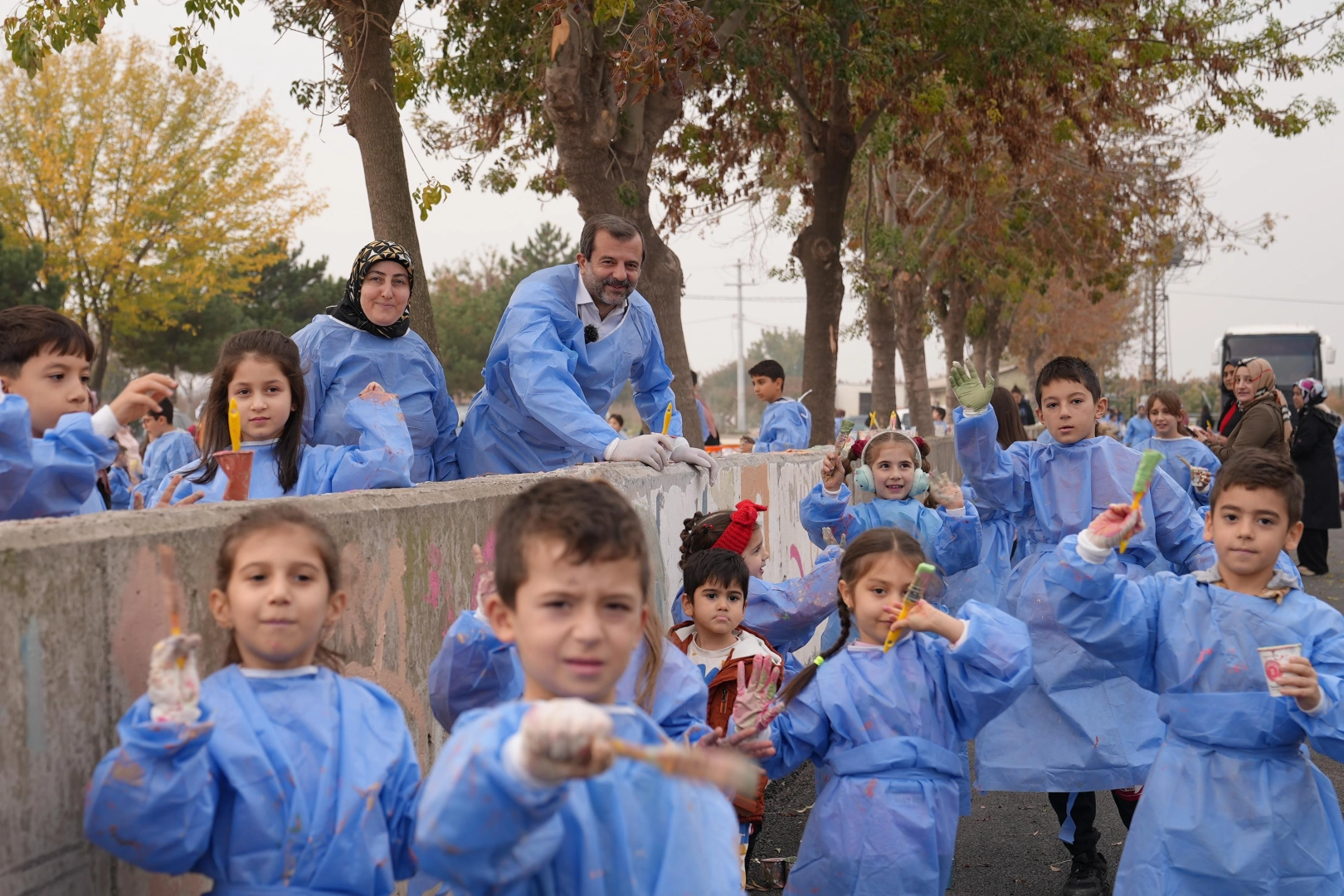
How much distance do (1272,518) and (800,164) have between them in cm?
1621

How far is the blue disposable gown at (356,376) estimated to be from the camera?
4.91 meters

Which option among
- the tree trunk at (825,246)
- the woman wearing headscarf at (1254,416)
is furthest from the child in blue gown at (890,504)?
the tree trunk at (825,246)

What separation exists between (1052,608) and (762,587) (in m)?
1.18

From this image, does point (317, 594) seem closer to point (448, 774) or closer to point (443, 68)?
point (448, 774)

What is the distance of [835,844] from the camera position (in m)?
3.63

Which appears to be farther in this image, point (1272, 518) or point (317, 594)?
point (1272, 518)

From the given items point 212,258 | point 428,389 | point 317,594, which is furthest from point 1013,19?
point 212,258

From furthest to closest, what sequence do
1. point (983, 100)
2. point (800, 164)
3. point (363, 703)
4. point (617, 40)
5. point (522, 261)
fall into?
point (522, 261) → point (800, 164) → point (983, 100) → point (617, 40) → point (363, 703)

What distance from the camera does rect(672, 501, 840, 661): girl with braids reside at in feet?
16.2

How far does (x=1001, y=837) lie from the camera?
18.1 feet

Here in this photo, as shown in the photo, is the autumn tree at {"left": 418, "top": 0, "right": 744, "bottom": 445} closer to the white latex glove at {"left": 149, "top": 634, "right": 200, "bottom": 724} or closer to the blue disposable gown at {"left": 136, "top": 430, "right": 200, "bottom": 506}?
the blue disposable gown at {"left": 136, "top": 430, "right": 200, "bottom": 506}

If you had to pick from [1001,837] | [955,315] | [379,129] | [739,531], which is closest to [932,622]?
[739,531]

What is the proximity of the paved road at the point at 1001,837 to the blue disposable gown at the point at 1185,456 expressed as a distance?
429 centimetres

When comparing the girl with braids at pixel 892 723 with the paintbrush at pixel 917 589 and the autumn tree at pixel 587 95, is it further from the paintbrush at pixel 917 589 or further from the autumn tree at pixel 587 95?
the autumn tree at pixel 587 95
